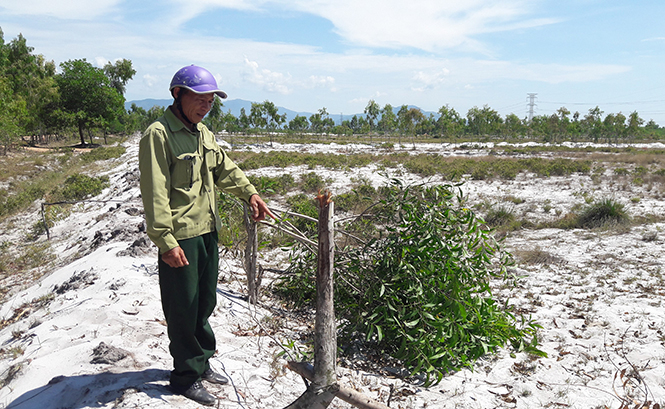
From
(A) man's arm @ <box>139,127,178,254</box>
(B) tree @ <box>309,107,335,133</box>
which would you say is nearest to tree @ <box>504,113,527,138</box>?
(B) tree @ <box>309,107,335,133</box>

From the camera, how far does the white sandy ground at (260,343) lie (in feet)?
8.13

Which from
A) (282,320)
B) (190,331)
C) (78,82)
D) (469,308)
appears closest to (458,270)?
(469,308)

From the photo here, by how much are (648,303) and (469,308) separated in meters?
3.36

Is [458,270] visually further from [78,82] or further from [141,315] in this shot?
[78,82]

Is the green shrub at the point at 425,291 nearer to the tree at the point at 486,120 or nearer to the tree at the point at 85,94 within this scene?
the tree at the point at 85,94

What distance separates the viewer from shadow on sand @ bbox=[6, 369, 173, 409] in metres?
2.17

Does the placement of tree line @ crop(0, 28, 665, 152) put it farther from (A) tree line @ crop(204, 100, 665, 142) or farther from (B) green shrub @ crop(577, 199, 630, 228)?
(B) green shrub @ crop(577, 199, 630, 228)

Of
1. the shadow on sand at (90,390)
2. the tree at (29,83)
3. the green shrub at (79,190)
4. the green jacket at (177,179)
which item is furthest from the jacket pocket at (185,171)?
the tree at (29,83)

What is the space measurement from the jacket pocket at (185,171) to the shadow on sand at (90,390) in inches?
50.7

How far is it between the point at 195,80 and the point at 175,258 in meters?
0.98

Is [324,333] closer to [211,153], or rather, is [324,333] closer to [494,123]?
[211,153]

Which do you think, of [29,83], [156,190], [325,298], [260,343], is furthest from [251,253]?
[29,83]

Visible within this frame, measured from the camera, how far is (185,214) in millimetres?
2174

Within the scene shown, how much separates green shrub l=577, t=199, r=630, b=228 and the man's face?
986cm
